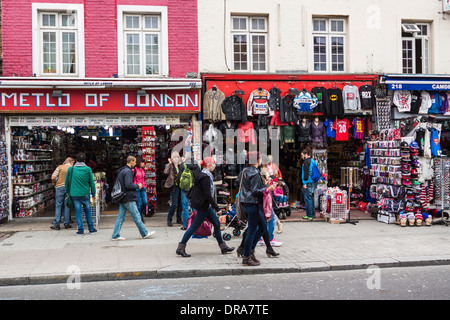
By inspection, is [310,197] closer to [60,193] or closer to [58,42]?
[60,193]

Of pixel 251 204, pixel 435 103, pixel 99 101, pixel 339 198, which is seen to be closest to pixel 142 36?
pixel 99 101

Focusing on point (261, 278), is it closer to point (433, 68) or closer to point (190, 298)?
point (190, 298)

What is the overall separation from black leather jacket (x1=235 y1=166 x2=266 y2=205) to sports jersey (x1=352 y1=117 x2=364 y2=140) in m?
7.14

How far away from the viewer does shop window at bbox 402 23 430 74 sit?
46.2ft

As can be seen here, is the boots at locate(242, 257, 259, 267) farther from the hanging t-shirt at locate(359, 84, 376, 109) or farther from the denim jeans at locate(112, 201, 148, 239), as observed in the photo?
the hanging t-shirt at locate(359, 84, 376, 109)

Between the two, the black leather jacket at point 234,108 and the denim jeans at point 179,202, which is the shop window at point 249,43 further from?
the denim jeans at point 179,202

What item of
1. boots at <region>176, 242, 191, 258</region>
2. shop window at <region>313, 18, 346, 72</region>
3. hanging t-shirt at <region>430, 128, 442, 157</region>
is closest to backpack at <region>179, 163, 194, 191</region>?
boots at <region>176, 242, 191, 258</region>

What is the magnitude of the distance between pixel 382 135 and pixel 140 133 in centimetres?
741

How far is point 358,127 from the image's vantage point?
44.3ft

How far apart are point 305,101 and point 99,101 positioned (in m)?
6.01

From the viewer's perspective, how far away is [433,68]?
14008 millimetres

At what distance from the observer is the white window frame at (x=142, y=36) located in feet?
41.0

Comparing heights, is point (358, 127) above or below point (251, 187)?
above
